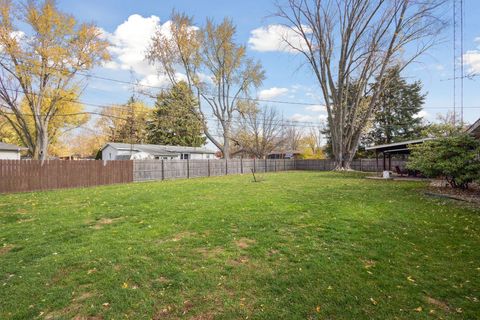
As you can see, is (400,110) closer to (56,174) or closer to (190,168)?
(190,168)

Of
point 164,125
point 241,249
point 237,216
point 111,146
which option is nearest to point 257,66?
point 164,125

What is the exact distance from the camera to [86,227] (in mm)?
5629

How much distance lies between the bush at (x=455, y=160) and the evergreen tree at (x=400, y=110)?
2153 centimetres

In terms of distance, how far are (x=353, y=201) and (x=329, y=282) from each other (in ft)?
18.7

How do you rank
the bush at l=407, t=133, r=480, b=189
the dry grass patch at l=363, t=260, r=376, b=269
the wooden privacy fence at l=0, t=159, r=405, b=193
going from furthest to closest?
1. the wooden privacy fence at l=0, t=159, r=405, b=193
2. the bush at l=407, t=133, r=480, b=189
3. the dry grass patch at l=363, t=260, r=376, b=269

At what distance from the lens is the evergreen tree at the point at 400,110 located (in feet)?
99.7

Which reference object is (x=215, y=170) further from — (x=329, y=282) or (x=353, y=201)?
(x=329, y=282)

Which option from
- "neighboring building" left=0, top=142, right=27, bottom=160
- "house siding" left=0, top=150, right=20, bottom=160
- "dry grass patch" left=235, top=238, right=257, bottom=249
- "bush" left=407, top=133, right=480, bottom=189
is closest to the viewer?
"dry grass patch" left=235, top=238, right=257, bottom=249

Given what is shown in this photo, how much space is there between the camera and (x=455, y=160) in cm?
998

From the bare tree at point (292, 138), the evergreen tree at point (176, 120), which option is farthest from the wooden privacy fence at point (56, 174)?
the bare tree at point (292, 138)

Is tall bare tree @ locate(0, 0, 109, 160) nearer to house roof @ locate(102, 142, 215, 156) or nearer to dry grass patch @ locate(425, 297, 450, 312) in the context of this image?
house roof @ locate(102, 142, 215, 156)

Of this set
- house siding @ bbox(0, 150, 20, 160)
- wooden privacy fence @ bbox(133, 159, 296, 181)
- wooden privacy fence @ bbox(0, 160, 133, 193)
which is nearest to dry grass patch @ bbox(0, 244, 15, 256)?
wooden privacy fence @ bbox(0, 160, 133, 193)

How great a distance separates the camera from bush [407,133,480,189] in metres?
9.70

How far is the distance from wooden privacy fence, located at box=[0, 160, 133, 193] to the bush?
48.4 feet
